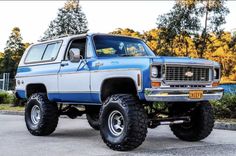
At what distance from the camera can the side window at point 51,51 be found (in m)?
9.91

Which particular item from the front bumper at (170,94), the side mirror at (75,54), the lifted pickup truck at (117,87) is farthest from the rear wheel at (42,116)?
the front bumper at (170,94)

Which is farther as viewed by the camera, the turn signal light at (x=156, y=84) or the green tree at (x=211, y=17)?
the green tree at (x=211, y=17)

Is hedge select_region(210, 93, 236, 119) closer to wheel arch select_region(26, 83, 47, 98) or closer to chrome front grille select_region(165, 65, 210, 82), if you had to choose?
chrome front grille select_region(165, 65, 210, 82)

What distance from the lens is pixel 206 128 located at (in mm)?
8656

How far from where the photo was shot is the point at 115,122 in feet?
26.3

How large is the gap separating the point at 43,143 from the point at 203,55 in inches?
1439

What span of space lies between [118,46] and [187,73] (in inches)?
76.3

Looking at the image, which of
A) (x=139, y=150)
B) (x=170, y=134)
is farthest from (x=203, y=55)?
(x=139, y=150)

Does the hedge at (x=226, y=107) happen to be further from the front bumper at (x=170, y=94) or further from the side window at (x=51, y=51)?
the side window at (x=51, y=51)

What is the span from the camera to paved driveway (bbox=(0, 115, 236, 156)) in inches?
289

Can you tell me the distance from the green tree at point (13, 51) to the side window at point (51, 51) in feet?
199

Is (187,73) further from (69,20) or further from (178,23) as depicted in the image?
(69,20)

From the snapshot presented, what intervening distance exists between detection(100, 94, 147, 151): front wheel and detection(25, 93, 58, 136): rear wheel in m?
2.11

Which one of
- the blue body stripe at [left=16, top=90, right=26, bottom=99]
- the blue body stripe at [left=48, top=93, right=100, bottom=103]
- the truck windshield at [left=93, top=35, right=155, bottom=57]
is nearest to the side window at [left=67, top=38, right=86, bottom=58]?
the truck windshield at [left=93, top=35, right=155, bottom=57]
